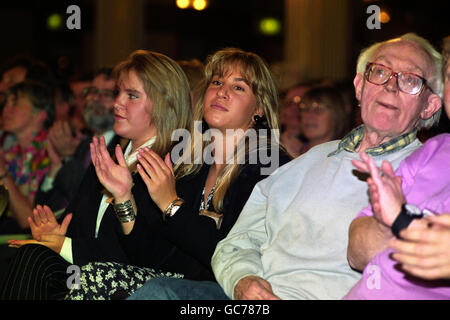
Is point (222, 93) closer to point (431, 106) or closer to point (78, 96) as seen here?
point (431, 106)

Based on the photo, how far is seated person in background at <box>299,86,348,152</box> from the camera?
395cm

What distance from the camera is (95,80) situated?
13.6 ft

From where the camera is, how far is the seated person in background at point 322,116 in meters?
3.95

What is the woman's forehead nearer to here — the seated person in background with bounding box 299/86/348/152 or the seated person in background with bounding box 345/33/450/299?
the seated person in background with bounding box 345/33/450/299

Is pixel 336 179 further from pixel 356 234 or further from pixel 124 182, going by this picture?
pixel 124 182

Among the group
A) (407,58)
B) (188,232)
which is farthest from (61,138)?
(407,58)

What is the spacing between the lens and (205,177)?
100 inches

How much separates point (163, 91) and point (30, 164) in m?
1.68

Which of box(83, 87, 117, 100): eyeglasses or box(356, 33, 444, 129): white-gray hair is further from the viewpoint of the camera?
box(83, 87, 117, 100): eyeglasses

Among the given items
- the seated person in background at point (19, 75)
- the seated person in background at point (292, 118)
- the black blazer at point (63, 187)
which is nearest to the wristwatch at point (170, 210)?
the black blazer at point (63, 187)

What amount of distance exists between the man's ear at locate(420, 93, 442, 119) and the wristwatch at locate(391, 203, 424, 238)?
631mm

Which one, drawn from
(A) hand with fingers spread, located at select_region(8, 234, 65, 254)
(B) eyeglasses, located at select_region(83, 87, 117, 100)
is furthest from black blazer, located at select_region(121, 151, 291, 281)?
(B) eyeglasses, located at select_region(83, 87, 117, 100)

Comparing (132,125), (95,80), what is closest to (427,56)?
(132,125)

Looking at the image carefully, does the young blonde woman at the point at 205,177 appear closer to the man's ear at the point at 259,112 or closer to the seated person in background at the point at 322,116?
the man's ear at the point at 259,112
